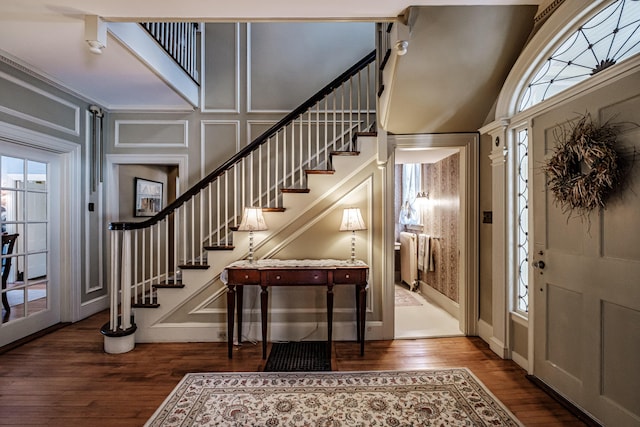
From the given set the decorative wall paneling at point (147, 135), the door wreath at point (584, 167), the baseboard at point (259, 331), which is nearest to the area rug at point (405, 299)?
the baseboard at point (259, 331)

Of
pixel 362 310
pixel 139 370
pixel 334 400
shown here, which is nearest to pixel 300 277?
pixel 362 310

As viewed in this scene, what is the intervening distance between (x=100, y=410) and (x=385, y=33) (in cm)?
387

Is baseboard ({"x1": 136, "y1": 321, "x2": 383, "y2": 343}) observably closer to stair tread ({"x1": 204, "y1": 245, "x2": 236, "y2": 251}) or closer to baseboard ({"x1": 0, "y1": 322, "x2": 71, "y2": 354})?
stair tread ({"x1": 204, "y1": 245, "x2": 236, "y2": 251})

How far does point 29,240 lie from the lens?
10.7ft

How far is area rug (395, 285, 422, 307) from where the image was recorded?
4.47 metres

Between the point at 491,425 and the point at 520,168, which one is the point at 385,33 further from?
the point at 491,425

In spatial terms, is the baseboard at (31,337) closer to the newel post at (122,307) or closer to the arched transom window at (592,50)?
the newel post at (122,307)

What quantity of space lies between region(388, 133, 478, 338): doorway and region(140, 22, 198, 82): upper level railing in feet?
8.52

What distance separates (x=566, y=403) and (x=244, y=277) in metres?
2.55

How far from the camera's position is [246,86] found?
4.18 metres

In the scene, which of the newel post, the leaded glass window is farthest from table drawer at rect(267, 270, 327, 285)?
the leaded glass window

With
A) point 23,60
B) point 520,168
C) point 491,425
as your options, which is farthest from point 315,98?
point 491,425

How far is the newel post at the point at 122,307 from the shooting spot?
9.34 feet

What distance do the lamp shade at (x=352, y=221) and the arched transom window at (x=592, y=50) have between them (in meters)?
1.72
